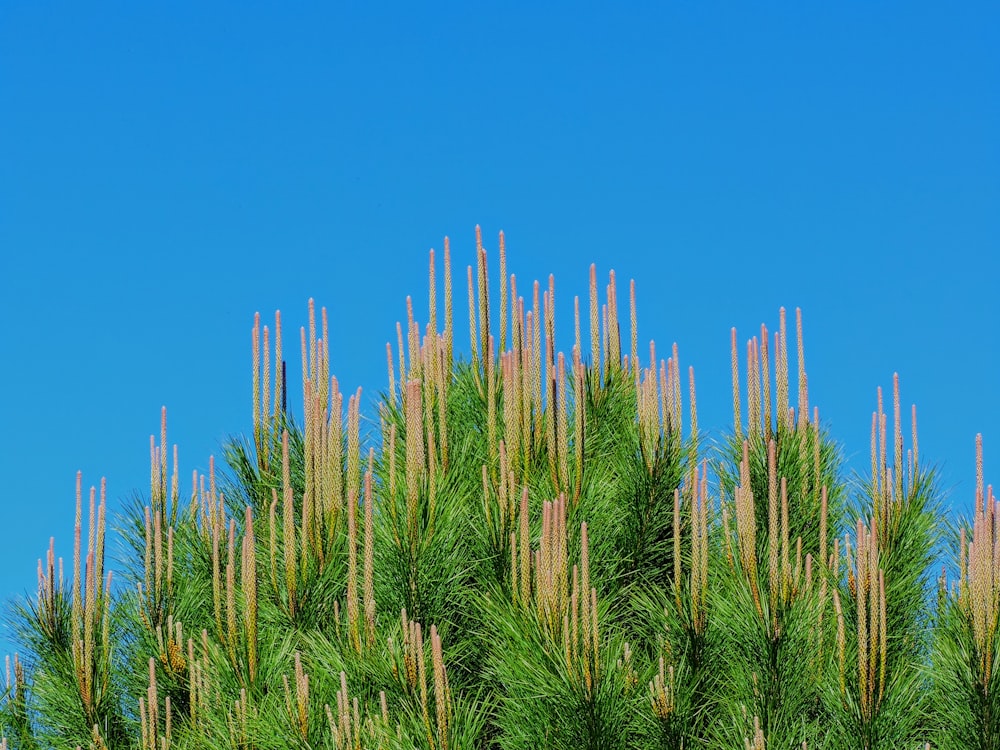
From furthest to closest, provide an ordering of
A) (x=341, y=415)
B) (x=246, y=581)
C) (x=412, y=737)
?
(x=341, y=415) → (x=246, y=581) → (x=412, y=737)

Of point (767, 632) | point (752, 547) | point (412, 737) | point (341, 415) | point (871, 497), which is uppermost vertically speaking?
point (341, 415)

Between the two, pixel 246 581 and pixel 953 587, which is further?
pixel 953 587

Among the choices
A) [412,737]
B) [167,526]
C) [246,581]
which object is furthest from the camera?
[167,526]

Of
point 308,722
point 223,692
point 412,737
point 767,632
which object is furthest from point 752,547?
point 223,692

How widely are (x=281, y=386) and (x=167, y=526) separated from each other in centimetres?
93

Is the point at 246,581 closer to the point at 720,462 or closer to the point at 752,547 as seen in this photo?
the point at 752,547

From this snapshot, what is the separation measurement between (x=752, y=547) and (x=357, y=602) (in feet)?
5.09

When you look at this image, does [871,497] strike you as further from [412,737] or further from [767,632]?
[412,737]

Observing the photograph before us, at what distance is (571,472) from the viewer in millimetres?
5605

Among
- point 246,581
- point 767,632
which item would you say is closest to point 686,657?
point 767,632

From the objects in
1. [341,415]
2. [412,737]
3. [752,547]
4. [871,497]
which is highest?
[341,415]

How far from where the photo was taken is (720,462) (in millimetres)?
6191

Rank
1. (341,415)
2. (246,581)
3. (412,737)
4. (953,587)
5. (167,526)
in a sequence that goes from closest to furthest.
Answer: (412,737) < (246,581) < (953,587) < (341,415) < (167,526)

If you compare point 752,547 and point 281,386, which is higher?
point 281,386
